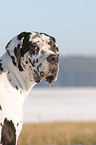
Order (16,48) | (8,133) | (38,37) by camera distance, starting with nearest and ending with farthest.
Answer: (8,133), (16,48), (38,37)

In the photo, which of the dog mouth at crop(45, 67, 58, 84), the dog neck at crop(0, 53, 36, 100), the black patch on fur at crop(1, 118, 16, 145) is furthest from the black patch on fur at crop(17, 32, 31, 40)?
the black patch on fur at crop(1, 118, 16, 145)

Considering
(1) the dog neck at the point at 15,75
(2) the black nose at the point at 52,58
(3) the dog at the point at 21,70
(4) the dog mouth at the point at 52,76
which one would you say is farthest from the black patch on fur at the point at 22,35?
(4) the dog mouth at the point at 52,76

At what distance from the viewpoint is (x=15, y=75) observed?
21.0 ft

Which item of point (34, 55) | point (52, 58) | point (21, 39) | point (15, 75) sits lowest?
point (15, 75)

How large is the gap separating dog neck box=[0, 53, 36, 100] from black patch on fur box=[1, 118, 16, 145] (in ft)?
2.28

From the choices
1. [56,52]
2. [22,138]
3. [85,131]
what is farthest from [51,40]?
[85,131]

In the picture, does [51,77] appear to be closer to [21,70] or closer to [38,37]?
[21,70]

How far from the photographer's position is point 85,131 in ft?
61.4

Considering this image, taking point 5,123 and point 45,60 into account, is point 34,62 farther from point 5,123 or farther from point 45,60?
point 5,123

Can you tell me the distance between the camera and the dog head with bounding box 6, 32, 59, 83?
6.23m

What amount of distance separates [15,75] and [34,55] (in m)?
0.49

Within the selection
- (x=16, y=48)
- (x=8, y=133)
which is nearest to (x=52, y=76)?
(x=16, y=48)

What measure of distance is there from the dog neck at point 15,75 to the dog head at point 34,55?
0.27ft

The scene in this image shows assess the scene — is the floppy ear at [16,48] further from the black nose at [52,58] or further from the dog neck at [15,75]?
the black nose at [52,58]
